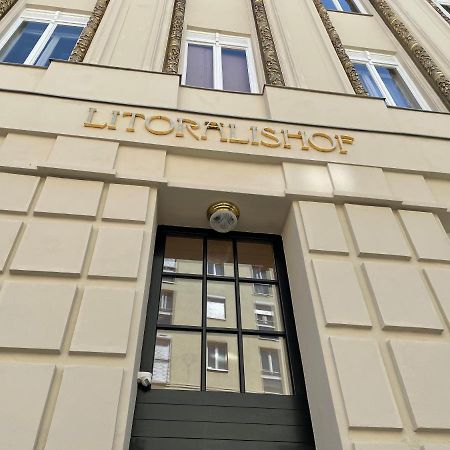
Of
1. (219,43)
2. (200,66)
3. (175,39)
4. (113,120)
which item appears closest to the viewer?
(113,120)

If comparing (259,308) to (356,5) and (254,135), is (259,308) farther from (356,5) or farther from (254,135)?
(356,5)

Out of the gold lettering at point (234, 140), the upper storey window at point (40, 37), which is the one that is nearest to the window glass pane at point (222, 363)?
the gold lettering at point (234, 140)

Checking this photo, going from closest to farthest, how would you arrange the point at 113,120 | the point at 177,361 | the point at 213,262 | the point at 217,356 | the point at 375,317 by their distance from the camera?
the point at 375,317
the point at 177,361
the point at 217,356
the point at 213,262
the point at 113,120

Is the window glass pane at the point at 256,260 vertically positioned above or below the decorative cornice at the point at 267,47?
below

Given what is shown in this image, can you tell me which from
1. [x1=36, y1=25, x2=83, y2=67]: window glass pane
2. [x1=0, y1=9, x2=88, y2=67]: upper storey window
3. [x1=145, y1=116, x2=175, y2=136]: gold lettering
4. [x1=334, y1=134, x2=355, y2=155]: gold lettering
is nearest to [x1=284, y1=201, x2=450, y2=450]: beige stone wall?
[x1=334, y1=134, x2=355, y2=155]: gold lettering

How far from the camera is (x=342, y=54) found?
9.66 m

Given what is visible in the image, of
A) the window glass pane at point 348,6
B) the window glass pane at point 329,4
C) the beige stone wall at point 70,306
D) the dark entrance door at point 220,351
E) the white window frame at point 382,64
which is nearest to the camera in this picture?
the beige stone wall at point 70,306

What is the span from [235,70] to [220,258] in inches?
209

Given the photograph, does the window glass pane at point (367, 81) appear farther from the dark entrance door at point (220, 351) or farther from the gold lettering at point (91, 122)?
the gold lettering at point (91, 122)

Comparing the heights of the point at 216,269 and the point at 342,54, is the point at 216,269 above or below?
below

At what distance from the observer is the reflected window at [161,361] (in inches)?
181

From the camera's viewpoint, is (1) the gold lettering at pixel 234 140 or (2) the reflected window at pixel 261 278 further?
(1) the gold lettering at pixel 234 140

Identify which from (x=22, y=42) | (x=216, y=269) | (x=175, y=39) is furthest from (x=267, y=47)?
(x=216, y=269)

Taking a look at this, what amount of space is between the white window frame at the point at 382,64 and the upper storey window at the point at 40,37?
22.5 ft
